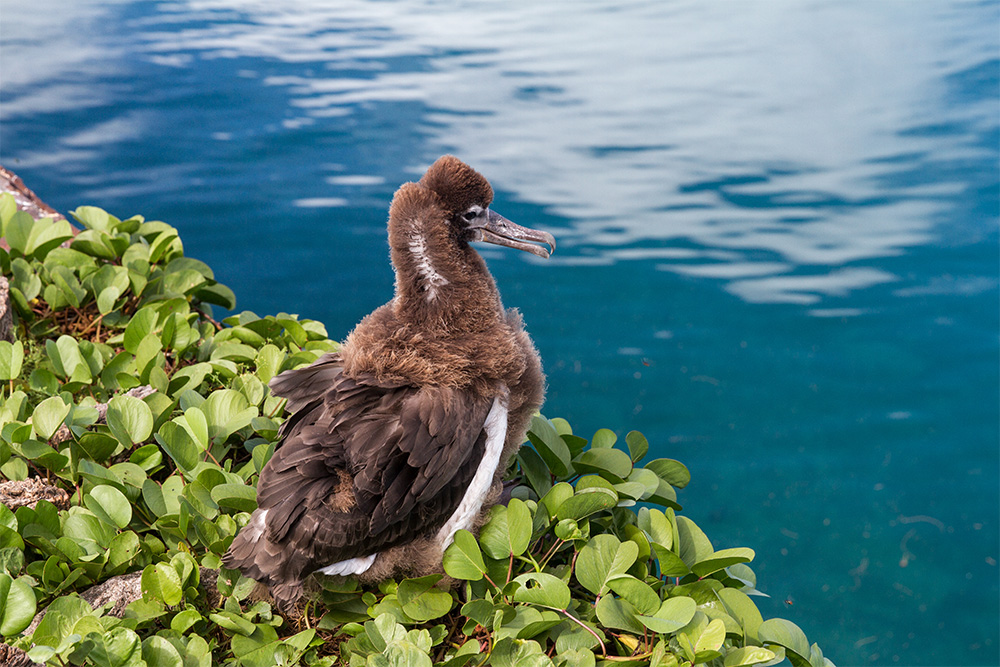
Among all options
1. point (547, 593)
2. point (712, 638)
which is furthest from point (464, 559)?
point (712, 638)

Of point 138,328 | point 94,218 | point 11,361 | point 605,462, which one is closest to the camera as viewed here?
point 605,462

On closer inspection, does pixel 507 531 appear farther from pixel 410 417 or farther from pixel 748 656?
pixel 748 656

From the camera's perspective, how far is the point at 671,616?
7.13 ft

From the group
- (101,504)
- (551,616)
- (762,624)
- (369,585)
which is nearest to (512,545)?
(551,616)

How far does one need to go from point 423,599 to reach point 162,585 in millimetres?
762

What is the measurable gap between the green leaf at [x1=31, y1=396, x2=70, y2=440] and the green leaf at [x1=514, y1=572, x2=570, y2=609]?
67.7 inches

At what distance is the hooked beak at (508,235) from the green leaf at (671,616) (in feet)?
3.80

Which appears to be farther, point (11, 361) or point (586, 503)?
point (11, 361)

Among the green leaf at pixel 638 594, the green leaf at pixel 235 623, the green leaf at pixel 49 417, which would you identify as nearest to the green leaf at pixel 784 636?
the green leaf at pixel 638 594

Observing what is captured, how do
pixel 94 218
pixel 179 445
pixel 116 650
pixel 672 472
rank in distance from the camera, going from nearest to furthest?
pixel 116 650 < pixel 179 445 < pixel 672 472 < pixel 94 218

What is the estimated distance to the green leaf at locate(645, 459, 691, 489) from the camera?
2.86 meters

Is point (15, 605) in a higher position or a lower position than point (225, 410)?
lower

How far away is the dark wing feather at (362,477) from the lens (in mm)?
2137

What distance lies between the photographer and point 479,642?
2.23 metres
